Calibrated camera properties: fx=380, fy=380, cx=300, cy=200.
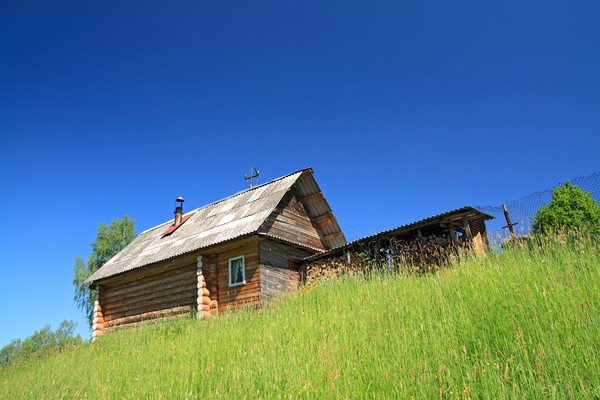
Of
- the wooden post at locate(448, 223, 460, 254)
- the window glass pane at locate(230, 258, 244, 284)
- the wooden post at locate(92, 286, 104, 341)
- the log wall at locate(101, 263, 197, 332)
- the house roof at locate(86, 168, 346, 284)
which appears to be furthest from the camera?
the wooden post at locate(92, 286, 104, 341)

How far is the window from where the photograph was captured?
14.2m

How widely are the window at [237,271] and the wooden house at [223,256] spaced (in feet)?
0.12

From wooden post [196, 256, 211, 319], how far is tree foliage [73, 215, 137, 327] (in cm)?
1858

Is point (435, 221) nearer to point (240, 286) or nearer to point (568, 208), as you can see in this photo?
point (240, 286)

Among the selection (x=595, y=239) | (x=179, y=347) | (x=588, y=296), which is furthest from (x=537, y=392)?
(x=179, y=347)

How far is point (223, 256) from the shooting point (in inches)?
589

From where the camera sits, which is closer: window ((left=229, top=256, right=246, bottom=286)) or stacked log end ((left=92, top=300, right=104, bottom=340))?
window ((left=229, top=256, right=246, bottom=286))

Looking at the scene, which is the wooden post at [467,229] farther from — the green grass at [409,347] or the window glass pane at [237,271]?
the window glass pane at [237,271]

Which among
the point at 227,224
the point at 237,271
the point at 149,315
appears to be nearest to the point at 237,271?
the point at 237,271

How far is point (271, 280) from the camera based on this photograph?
1404cm

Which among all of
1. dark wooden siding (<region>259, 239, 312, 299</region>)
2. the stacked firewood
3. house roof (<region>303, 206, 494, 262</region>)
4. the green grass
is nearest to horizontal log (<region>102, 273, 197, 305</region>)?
dark wooden siding (<region>259, 239, 312, 299</region>)

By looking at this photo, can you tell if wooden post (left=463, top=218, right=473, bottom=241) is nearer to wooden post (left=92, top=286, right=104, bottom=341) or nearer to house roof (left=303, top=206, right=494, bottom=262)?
house roof (left=303, top=206, right=494, bottom=262)

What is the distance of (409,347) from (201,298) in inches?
446

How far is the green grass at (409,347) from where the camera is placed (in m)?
3.34
